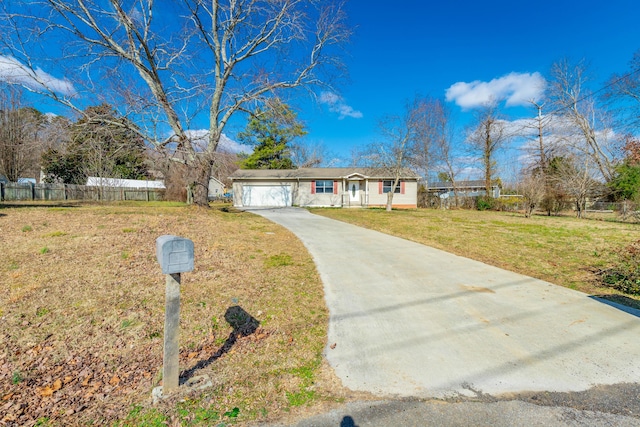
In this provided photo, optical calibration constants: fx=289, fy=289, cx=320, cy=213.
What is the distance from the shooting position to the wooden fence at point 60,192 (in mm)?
20708

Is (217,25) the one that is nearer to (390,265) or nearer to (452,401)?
(390,265)

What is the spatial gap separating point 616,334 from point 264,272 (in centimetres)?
460

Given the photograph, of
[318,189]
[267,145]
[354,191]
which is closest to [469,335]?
[318,189]

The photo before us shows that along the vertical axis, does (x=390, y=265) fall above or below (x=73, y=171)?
below

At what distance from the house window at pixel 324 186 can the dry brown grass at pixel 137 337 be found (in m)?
17.9

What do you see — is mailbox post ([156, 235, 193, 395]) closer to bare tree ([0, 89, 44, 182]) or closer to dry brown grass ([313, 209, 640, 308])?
dry brown grass ([313, 209, 640, 308])

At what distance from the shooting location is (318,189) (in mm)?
23391

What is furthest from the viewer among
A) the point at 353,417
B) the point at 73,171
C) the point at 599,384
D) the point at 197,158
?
the point at 73,171

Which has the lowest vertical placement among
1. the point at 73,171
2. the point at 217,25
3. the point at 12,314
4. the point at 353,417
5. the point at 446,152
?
the point at 353,417

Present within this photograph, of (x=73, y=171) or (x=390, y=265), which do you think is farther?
(x=73, y=171)

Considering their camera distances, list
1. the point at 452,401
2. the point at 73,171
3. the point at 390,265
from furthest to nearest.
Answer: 1. the point at 73,171
2. the point at 390,265
3. the point at 452,401

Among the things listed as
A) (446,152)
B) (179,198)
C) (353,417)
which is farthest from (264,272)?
(446,152)

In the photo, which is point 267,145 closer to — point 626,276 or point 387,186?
point 387,186

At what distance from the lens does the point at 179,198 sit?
27766 millimetres
